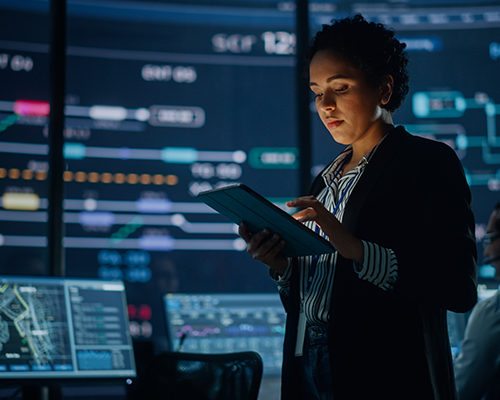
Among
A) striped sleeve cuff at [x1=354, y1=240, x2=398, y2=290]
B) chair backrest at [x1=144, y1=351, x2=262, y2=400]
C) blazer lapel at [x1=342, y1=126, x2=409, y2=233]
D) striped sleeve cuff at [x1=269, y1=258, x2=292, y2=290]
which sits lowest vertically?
chair backrest at [x1=144, y1=351, x2=262, y2=400]

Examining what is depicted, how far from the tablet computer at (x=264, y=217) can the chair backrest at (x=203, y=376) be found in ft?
2.27

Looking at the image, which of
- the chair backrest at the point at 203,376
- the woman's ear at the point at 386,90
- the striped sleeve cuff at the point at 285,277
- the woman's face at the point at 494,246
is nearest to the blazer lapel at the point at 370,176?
the woman's ear at the point at 386,90

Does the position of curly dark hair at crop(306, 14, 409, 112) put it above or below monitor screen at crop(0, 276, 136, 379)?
above

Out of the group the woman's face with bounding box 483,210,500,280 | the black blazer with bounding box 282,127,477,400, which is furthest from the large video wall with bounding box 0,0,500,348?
the black blazer with bounding box 282,127,477,400

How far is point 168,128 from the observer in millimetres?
3559

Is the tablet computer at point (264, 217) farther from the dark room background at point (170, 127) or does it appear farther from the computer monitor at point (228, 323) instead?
the dark room background at point (170, 127)

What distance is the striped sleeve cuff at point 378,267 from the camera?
974 millimetres

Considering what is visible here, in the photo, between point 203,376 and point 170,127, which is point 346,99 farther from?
point 170,127

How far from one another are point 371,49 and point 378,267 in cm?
56

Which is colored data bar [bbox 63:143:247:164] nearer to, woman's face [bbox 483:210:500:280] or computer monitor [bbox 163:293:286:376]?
computer monitor [bbox 163:293:286:376]

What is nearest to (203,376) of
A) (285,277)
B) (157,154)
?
(285,277)

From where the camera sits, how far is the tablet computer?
3.26 feet

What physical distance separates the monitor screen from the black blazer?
1468 mm

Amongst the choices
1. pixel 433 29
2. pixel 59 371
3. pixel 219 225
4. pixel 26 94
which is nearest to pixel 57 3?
pixel 26 94
